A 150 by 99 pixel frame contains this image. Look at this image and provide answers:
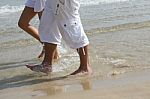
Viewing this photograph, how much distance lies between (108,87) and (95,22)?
528 cm

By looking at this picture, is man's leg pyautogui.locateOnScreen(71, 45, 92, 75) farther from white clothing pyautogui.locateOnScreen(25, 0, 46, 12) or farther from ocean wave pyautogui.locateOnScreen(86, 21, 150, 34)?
ocean wave pyautogui.locateOnScreen(86, 21, 150, 34)

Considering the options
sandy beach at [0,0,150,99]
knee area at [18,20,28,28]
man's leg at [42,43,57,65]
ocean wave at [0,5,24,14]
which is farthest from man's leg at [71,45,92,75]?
ocean wave at [0,5,24,14]

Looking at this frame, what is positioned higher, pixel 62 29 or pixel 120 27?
pixel 62 29

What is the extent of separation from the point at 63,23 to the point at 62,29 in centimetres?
7

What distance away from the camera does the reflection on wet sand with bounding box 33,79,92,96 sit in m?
4.07

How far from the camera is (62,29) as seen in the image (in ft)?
15.3

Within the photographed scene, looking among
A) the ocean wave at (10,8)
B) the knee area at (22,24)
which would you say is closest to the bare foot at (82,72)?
the knee area at (22,24)

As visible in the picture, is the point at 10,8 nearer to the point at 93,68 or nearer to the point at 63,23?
the point at 93,68

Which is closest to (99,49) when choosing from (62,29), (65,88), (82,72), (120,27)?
(82,72)

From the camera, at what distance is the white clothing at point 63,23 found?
4.64 meters

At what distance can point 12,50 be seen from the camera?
6.54 meters

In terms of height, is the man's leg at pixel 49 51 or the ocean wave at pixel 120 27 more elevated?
the man's leg at pixel 49 51

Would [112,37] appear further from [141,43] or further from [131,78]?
[131,78]

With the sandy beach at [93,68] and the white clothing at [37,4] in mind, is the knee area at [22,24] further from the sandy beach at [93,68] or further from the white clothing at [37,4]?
the sandy beach at [93,68]
